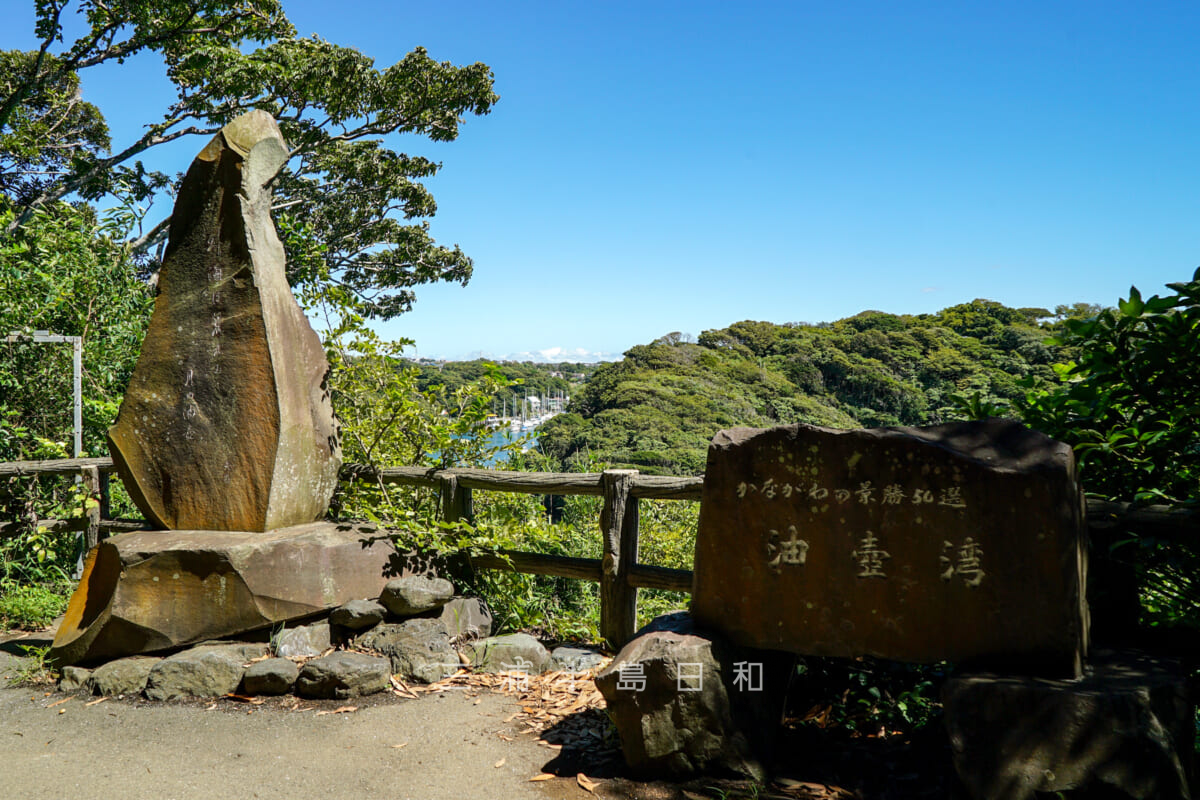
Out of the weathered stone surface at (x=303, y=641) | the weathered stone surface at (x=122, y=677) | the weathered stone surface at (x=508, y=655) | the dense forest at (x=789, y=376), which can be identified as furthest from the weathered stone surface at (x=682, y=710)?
the dense forest at (x=789, y=376)

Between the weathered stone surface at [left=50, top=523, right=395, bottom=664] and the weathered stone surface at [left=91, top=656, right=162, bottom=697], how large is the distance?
109mm

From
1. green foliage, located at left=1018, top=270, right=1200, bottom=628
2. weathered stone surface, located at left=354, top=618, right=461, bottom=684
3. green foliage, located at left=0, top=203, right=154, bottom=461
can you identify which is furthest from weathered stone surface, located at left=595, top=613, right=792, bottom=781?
green foliage, located at left=0, top=203, right=154, bottom=461

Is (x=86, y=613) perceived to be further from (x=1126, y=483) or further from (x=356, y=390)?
(x=1126, y=483)

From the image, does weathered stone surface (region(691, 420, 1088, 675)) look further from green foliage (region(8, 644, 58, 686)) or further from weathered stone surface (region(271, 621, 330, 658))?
green foliage (region(8, 644, 58, 686))

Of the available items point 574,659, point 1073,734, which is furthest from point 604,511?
point 1073,734

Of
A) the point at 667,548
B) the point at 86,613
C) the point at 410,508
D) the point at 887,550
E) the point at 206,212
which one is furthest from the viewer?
the point at 667,548

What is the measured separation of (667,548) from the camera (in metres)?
7.88

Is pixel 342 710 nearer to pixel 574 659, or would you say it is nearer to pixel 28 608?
pixel 574 659

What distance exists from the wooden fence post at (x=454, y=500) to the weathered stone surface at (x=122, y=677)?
1935mm

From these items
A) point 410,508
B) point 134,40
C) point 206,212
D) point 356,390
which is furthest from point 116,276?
point 134,40

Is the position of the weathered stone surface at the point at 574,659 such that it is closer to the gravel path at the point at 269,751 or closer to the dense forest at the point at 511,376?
the gravel path at the point at 269,751

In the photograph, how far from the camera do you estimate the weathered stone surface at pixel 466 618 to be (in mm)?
4961

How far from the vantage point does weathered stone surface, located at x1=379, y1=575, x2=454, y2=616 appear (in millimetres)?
4805

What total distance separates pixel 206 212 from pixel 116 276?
11.8 feet
